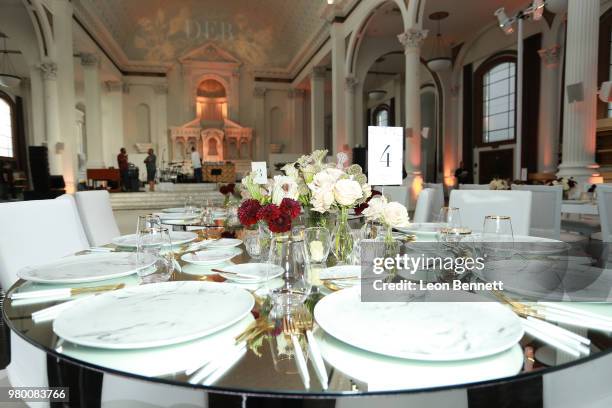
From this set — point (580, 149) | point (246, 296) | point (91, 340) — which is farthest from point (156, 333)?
point (580, 149)

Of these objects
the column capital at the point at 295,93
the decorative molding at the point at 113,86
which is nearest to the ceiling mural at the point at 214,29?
the column capital at the point at 295,93

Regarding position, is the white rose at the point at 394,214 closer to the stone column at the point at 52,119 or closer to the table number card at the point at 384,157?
the table number card at the point at 384,157

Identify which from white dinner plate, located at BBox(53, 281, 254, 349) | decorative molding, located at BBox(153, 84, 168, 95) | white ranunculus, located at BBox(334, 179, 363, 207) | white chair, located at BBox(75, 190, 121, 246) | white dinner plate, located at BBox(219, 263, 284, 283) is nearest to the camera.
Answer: white dinner plate, located at BBox(53, 281, 254, 349)

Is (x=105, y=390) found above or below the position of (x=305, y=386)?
below

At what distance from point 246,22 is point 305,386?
18.4 m

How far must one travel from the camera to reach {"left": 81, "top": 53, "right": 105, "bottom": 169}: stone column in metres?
12.3

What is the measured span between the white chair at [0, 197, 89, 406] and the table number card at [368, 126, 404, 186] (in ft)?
4.06

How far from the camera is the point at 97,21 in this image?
1199cm

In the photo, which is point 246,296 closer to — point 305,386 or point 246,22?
point 305,386

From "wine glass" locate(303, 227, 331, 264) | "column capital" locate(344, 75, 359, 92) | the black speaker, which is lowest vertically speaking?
"wine glass" locate(303, 227, 331, 264)

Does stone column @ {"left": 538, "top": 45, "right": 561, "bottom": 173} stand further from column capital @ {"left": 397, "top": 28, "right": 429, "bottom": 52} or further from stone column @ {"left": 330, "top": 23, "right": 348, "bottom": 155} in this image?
stone column @ {"left": 330, "top": 23, "right": 348, "bottom": 155}

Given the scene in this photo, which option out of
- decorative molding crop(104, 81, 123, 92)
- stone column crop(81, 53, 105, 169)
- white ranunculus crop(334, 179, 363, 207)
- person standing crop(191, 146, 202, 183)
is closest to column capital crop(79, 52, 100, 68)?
stone column crop(81, 53, 105, 169)

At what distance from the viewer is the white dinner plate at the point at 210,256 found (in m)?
1.35

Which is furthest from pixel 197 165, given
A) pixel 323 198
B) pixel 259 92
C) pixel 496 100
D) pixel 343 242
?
pixel 323 198
